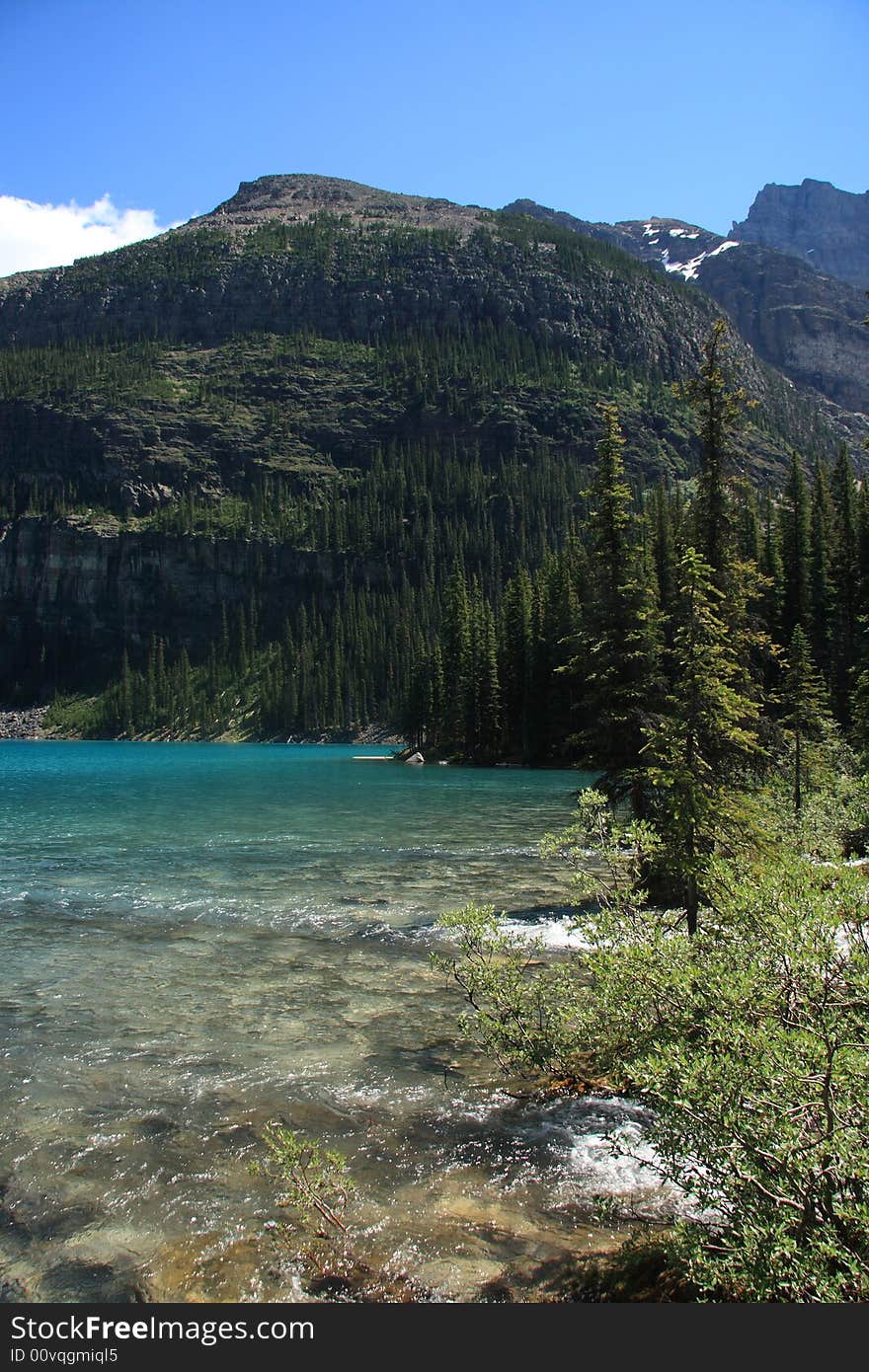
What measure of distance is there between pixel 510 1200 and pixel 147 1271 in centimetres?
310

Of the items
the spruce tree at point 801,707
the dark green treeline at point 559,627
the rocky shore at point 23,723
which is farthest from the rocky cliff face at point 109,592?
the spruce tree at point 801,707

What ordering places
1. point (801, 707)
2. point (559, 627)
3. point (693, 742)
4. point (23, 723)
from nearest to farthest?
point (693, 742) < point (801, 707) < point (559, 627) < point (23, 723)

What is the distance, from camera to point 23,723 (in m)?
Result: 184

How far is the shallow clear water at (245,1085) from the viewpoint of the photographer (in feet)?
21.4

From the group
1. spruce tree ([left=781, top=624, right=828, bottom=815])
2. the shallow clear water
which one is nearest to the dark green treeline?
spruce tree ([left=781, top=624, right=828, bottom=815])

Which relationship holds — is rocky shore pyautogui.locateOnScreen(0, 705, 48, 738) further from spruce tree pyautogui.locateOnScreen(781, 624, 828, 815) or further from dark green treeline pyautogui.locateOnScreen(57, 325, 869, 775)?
spruce tree pyautogui.locateOnScreen(781, 624, 828, 815)

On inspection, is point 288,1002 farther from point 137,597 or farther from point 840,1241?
point 137,597

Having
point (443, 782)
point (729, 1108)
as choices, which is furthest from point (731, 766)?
point (443, 782)

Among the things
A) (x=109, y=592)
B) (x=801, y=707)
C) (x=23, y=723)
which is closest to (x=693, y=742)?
(x=801, y=707)

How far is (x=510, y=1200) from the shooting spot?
23.3 ft

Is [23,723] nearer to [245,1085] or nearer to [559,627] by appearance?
[559,627]

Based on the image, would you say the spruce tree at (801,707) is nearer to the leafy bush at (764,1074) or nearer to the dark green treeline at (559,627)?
the dark green treeline at (559,627)

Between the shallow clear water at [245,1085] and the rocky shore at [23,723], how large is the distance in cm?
17591

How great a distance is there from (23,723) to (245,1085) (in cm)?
19856
